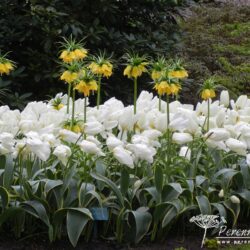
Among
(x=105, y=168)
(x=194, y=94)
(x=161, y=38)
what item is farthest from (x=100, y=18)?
(x=105, y=168)

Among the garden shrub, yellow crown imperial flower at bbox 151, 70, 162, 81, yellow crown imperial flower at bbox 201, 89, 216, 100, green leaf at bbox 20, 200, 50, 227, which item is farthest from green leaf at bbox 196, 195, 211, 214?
the garden shrub

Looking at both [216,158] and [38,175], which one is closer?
[38,175]

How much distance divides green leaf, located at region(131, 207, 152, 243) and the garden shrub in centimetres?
411

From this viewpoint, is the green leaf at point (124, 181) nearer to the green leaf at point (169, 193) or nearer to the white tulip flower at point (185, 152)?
the green leaf at point (169, 193)

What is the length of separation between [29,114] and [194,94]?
11.5ft

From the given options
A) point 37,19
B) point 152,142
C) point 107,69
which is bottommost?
point 152,142

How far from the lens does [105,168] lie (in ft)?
11.6

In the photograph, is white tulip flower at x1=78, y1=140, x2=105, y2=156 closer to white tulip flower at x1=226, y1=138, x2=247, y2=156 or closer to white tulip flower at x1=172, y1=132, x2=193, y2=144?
white tulip flower at x1=172, y1=132, x2=193, y2=144

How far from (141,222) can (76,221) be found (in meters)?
0.34

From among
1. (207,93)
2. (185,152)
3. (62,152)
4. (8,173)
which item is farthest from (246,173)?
(8,173)

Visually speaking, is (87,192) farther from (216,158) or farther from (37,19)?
(37,19)

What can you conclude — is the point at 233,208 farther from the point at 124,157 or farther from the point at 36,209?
the point at 36,209

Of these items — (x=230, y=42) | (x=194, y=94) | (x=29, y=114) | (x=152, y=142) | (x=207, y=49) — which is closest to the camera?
(x=152, y=142)

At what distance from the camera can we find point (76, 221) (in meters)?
3.27
